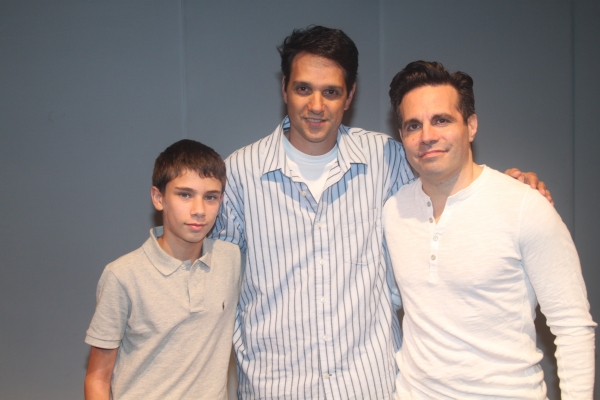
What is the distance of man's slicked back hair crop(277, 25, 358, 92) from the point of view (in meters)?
1.88

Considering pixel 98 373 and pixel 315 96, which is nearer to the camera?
pixel 98 373

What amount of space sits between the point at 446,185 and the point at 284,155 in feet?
2.07

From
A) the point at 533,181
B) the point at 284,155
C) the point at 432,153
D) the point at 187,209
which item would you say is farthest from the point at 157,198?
the point at 533,181

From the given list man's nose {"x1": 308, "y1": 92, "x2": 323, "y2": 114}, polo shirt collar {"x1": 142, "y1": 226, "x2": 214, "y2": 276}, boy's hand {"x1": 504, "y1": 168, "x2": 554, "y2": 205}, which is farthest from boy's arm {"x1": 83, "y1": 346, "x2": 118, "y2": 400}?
boy's hand {"x1": 504, "y1": 168, "x2": 554, "y2": 205}

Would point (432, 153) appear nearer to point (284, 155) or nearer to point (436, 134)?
point (436, 134)

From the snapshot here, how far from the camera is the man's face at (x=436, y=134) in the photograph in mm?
1607

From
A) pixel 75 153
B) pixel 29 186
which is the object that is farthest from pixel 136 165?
pixel 29 186

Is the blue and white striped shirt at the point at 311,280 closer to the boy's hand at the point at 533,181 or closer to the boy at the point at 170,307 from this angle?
the boy at the point at 170,307

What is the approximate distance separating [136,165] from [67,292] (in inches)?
30.7

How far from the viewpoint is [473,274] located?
5.08 ft

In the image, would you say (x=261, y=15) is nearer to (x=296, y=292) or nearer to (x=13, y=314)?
(x=296, y=292)

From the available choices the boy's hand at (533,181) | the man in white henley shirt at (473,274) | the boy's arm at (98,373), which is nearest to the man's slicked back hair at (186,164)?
the boy's arm at (98,373)

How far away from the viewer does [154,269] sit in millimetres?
1702

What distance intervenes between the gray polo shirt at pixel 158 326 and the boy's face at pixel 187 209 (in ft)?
0.19
